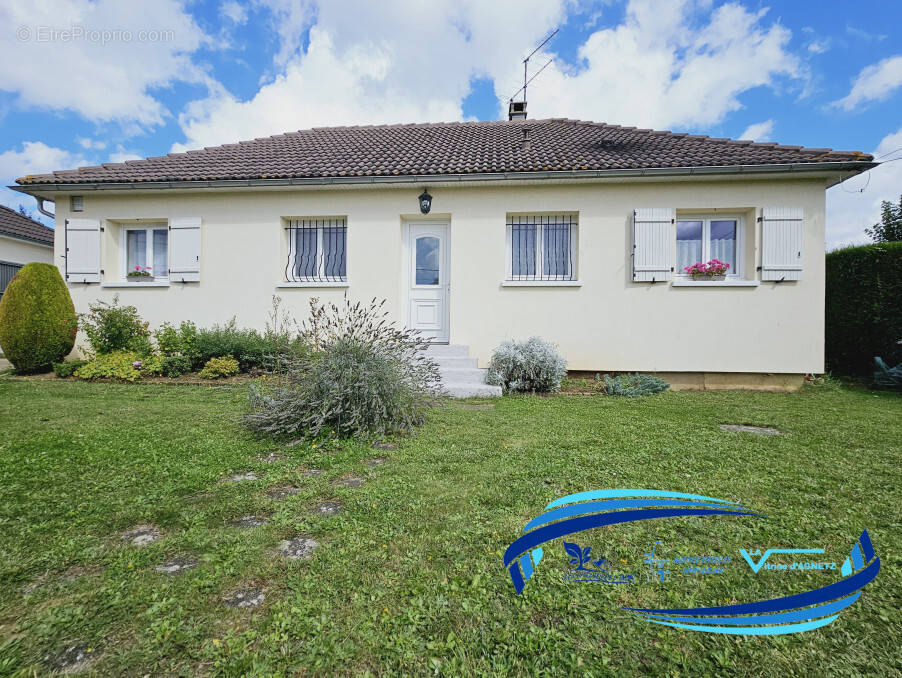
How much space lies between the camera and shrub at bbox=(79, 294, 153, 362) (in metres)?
6.98

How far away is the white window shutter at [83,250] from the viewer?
294 inches

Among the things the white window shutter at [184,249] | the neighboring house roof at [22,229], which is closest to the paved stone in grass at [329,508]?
the white window shutter at [184,249]

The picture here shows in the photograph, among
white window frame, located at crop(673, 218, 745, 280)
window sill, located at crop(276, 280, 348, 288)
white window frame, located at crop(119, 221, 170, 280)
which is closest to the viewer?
white window frame, located at crop(673, 218, 745, 280)

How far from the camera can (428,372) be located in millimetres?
4055

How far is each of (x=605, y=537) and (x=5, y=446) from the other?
178 inches

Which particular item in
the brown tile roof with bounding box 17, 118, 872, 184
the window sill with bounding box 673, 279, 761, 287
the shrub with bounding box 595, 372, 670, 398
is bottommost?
the shrub with bounding box 595, 372, 670, 398

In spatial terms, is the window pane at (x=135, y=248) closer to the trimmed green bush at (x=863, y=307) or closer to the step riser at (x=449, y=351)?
the step riser at (x=449, y=351)

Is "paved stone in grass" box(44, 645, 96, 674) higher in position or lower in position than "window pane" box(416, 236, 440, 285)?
lower

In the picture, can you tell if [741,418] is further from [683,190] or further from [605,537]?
[683,190]

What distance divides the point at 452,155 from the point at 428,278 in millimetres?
2595

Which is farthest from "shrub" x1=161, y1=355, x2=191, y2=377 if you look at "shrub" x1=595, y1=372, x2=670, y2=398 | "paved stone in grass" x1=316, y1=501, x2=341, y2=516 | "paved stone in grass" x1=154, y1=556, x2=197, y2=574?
"shrub" x1=595, y1=372, x2=670, y2=398

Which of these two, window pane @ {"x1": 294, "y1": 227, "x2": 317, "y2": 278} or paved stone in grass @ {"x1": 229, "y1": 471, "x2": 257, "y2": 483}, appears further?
window pane @ {"x1": 294, "y1": 227, "x2": 317, "y2": 278}

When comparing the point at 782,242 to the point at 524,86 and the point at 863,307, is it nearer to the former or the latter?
the point at 863,307

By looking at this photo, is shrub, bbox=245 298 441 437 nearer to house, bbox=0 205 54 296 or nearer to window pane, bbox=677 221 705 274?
window pane, bbox=677 221 705 274
